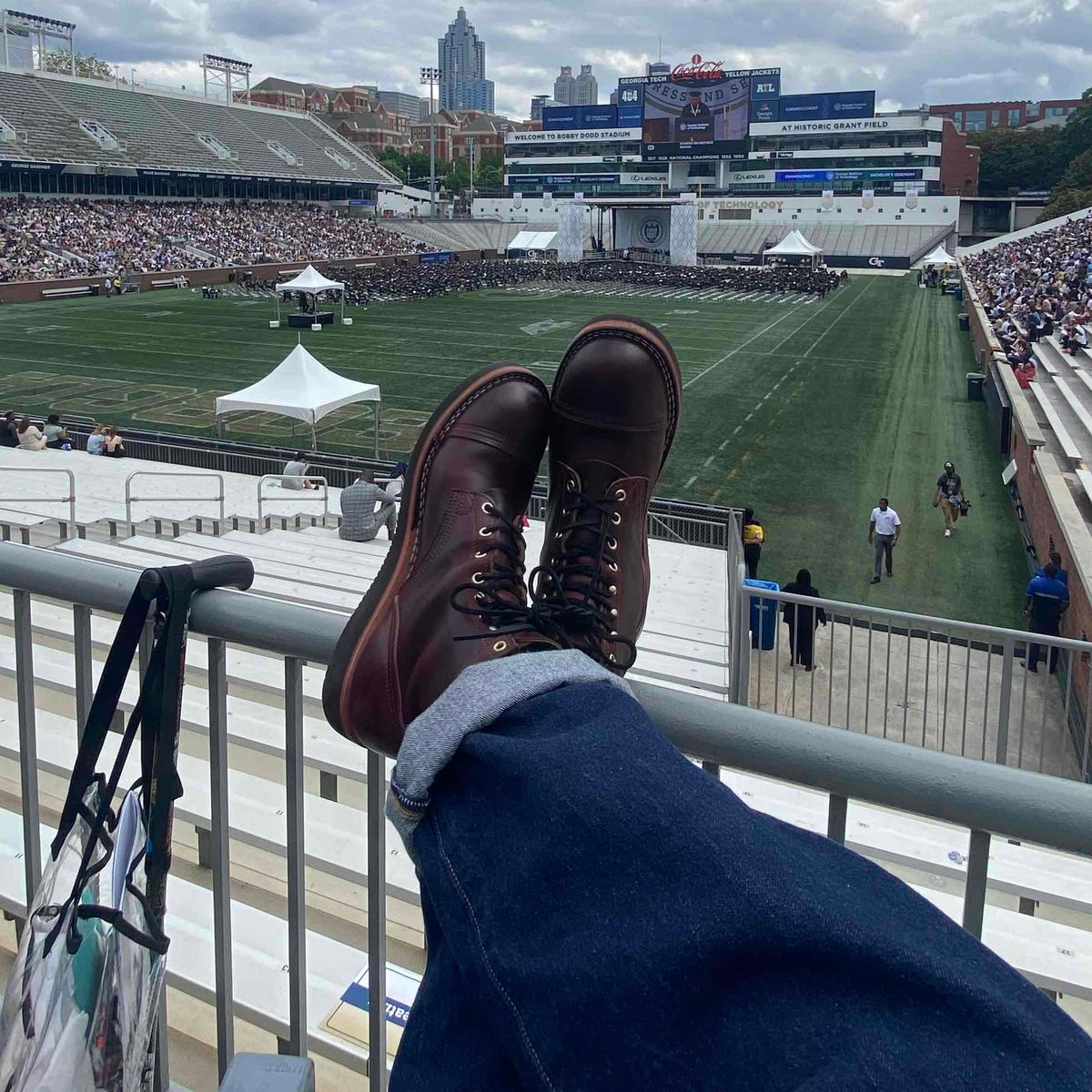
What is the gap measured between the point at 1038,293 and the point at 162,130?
4884cm

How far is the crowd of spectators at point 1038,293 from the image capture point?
21.0m

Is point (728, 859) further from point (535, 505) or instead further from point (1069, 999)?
point (535, 505)

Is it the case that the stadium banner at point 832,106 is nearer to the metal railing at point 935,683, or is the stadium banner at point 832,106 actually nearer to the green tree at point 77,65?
the green tree at point 77,65

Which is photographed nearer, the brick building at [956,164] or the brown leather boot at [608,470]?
the brown leather boot at [608,470]

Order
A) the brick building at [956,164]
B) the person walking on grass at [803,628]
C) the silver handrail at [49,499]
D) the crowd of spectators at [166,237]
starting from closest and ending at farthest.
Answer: the person walking on grass at [803,628] → the silver handrail at [49,499] → the crowd of spectators at [166,237] → the brick building at [956,164]

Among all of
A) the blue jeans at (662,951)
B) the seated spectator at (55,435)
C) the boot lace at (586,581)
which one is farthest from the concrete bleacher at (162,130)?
the blue jeans at (662,951)

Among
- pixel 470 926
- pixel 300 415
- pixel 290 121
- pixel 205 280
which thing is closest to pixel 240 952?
pixel 470 926

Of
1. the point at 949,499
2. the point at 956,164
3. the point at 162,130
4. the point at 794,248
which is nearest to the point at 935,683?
the point at 949,499

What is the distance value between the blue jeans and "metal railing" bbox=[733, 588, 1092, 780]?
14.6 feet

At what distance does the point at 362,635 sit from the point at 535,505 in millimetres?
10610

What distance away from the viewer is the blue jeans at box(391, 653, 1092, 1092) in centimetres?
72

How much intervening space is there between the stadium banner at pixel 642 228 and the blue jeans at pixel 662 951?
70635 millimetres

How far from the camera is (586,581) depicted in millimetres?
1593

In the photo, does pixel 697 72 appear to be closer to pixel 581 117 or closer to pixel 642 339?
pixel 581 117
